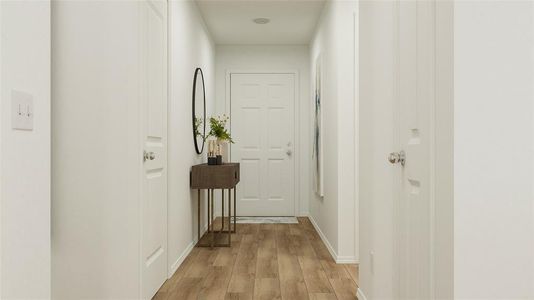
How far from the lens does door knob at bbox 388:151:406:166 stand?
1.86 metres

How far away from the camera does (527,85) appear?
4.47ft

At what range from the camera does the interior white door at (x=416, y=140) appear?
156 cm

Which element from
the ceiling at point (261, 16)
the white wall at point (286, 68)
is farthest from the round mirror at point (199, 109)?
the white wall at point (286, 68)

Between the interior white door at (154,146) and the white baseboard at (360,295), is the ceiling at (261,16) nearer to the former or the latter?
the interior white door at (154,146)

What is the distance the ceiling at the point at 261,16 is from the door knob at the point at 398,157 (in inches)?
117

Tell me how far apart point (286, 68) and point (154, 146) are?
3.73 m

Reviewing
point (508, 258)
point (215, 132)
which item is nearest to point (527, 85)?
point (508, 258)

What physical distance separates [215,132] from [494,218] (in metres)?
3.53
